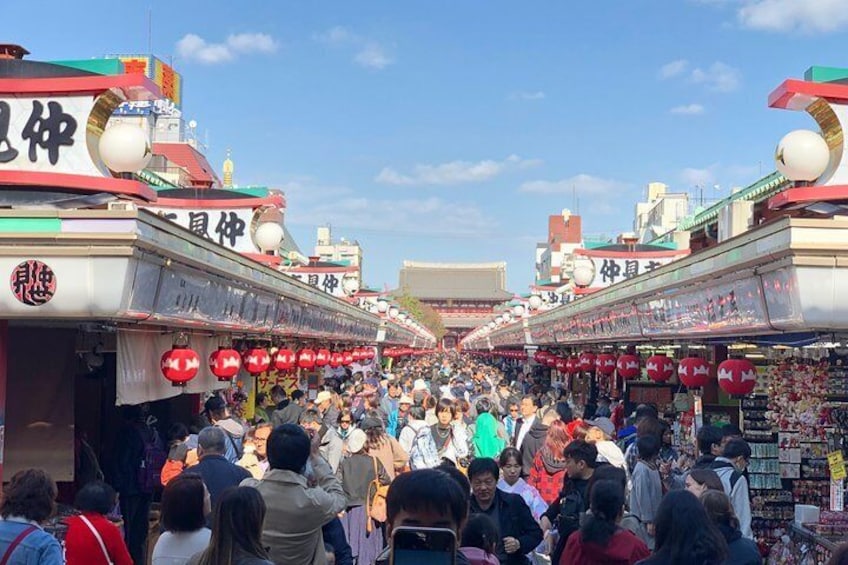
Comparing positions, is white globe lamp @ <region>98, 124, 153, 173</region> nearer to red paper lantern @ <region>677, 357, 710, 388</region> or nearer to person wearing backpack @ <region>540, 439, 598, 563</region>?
person wearing backpack @ <region>540, 439, 598, 563</region>

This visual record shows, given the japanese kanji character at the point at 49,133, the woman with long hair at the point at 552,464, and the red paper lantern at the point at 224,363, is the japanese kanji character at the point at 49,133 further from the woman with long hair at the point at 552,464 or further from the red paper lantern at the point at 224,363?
the woman with long hair at the point at 552,464

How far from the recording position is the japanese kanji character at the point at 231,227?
15.4 meters

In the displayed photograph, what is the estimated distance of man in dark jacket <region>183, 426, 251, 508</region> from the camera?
6.70 meters

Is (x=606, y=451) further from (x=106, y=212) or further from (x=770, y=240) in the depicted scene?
Answer: (x=106, y=212)

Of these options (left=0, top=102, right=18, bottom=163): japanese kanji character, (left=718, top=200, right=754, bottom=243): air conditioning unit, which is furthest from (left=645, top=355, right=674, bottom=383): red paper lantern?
(left=0, top=102, right=18, bottom=163): japanese kanji character

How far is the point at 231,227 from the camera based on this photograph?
15.4 metres

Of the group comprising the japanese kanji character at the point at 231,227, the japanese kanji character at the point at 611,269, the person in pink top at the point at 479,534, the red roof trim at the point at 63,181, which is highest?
the japanese kanji character at the point at 611,269

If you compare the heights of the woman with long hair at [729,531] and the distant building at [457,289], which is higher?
the distant building at [457,289]

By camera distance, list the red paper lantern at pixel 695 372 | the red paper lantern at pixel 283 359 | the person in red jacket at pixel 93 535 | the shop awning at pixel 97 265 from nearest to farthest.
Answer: the person in red jacket at pixel 93 535
the shop awning at pixel 97 265
the red paper lantern at pixel 695 372
the red paper lantern at pixel 283 359

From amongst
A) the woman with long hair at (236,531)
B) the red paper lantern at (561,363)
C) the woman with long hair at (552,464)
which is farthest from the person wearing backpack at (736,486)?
the red paper lantern at (561,363)

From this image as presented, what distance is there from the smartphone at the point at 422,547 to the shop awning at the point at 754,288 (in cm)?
453

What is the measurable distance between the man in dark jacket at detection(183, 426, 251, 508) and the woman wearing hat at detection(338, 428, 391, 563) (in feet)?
6.23

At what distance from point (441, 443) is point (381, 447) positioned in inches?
83.1

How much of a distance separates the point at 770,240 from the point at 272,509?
15.0ft
